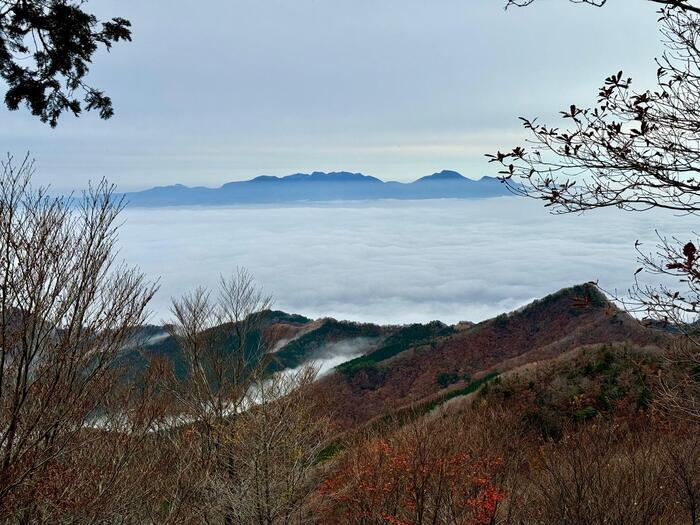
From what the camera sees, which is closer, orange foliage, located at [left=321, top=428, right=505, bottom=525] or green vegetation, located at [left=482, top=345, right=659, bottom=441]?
orange foliage, located at [left=321, top=428, right=505, bottom=525]

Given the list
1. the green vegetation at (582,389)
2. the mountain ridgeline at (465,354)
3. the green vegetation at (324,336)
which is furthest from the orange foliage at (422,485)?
the green vegetation at (324,336)

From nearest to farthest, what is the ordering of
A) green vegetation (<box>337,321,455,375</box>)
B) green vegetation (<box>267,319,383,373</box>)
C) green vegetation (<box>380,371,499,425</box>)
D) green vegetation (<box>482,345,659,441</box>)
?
1. green vegetation (<box>482,345,659,441</box>)
2. green vegetation (<box>380,371,499,425</box>)
3. green vegetation (<box>337,321,455,375</box>)
4. green vegetation (<box>267,319,383,373</box>)

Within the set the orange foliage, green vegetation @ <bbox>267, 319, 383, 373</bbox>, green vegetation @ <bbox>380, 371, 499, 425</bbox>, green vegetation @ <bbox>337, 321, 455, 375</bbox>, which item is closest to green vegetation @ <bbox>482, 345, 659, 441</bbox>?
green vegetation @ <bbox>380, 371, 499, 425</bbox>

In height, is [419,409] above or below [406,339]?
above

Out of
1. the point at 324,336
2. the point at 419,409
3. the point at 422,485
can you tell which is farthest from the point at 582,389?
the point at 324,336

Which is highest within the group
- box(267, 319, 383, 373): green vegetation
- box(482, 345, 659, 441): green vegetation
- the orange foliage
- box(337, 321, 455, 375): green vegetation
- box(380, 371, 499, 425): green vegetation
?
the orange foliage

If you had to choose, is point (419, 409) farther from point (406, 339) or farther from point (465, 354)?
point (406, 339)

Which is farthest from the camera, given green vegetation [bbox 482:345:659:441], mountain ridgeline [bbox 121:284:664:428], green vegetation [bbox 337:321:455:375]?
green vegetation [bbox 337:321:455:375]

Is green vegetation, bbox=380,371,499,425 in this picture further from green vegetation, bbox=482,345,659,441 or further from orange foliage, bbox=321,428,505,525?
orange foliage, bbox=321,428,505,525

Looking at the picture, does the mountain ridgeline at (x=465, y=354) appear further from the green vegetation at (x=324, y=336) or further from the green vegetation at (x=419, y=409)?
the green vegetation at (x=324, y=336)

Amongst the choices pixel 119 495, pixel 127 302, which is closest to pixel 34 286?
pixel 127 302

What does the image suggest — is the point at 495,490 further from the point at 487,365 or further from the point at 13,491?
the point at 487,365

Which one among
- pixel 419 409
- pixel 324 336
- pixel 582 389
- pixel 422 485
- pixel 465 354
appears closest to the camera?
pixel 422 485

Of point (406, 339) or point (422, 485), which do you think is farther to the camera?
point (406, 339)
